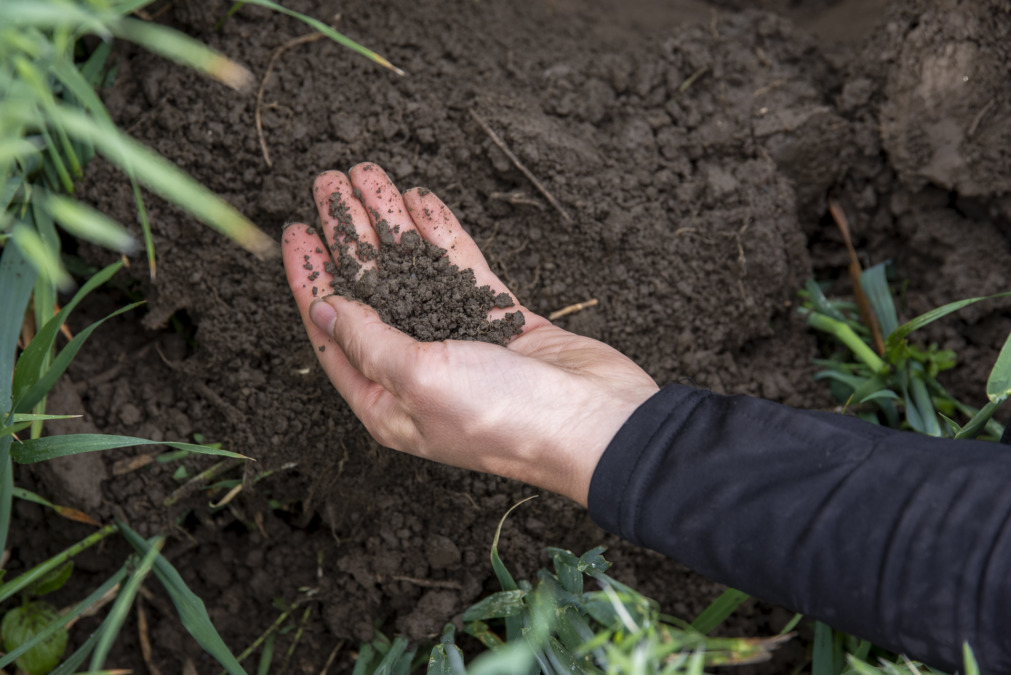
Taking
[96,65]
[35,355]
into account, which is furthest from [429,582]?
[96,65]

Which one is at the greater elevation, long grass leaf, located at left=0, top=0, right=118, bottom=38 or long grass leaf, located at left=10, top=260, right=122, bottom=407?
long grass leaf, located at left=0, top=0, right=118, bottom=38

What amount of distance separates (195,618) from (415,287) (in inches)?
33.2

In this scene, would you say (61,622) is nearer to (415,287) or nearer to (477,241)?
(415,287)

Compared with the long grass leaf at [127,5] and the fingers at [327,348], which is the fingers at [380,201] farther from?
the long grass leaf at [127,5]

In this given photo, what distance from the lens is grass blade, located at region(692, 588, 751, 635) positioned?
1.57m

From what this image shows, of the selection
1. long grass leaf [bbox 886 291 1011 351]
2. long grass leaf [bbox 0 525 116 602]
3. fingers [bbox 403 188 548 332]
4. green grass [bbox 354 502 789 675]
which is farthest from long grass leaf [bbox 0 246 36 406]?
long grass leaf [bbox 886 291 1011 351]

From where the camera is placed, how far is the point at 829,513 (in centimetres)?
118

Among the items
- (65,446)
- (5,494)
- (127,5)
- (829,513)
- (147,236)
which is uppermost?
(127,5)

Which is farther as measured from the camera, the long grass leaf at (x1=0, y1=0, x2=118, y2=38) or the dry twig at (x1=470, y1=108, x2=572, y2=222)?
the dry twig at (x1=470, y1=108, x2=572, y2=222)

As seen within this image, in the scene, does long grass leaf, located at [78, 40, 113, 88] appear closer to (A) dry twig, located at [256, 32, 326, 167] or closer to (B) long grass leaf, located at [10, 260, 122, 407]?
(A) dry twig, located at [256, 32, 326, 167]

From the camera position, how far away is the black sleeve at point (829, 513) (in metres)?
1.10

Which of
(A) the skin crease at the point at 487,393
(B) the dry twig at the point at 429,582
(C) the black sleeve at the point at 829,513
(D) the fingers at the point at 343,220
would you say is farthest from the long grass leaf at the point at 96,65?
(C) the black sleeve at the point at 829,513

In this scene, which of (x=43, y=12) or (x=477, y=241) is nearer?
(x=43, y=12)

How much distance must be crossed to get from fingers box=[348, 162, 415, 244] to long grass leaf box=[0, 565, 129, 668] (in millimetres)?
983
